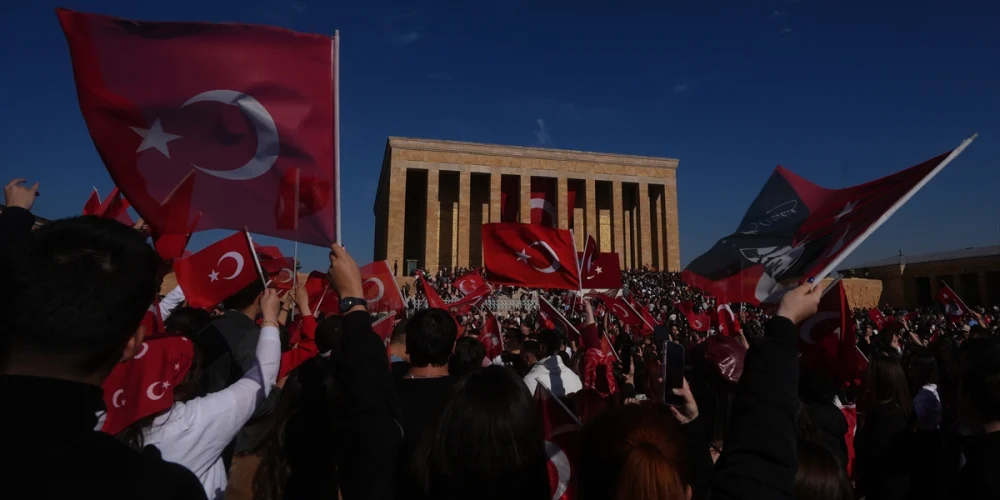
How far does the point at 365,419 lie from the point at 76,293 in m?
0.98

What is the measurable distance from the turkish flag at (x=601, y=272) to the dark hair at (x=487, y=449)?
7247 mm

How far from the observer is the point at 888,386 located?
3.43 metres

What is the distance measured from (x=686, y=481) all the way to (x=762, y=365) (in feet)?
1.39

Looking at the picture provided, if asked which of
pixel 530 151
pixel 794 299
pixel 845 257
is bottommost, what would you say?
pixel 794 299

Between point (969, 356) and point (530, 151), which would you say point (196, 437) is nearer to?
point (969, 356)

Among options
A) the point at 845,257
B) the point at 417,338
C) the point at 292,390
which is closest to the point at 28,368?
the point at 292,390

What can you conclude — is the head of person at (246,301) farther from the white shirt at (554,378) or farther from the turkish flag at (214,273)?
the white shirt at (554,378)

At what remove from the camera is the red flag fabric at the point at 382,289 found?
804cm

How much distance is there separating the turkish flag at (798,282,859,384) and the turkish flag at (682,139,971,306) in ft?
1.42

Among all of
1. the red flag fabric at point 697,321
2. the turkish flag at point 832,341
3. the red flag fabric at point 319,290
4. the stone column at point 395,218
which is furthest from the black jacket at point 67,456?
the stone column at point 395,218

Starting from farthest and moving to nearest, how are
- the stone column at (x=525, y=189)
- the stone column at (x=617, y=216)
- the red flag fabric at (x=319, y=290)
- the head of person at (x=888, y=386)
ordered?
the stone column at (x=617, y=216)
the stone column at (x=525, y=189)
the red flag fabric at (x=319, y=290)
the head of person at (x=888, y=386)

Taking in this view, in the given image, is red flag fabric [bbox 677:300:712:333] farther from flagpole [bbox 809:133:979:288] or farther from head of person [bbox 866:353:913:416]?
flagpole [bbox 809:133:979:288]

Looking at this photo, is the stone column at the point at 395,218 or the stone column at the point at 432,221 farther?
the stone column at the point at 432,221

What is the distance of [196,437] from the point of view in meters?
1.99
